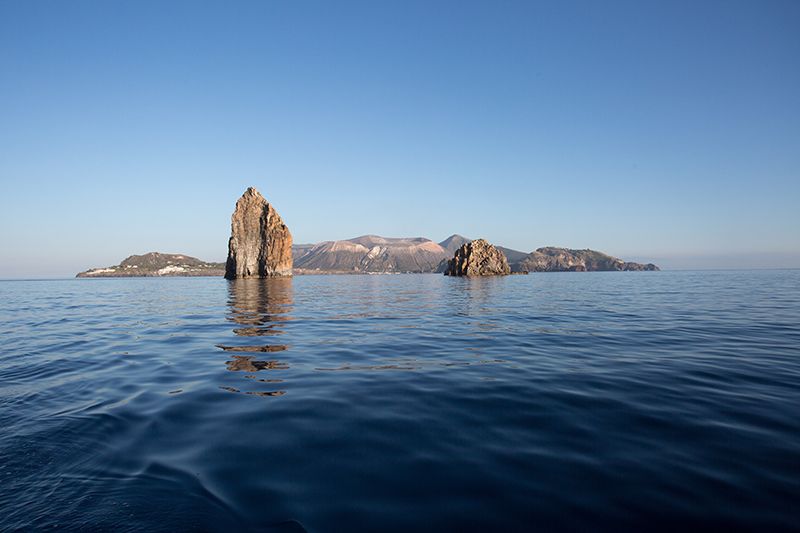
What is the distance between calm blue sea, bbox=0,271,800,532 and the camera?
441cm

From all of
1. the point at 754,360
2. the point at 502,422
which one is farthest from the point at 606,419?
the point at 754,360

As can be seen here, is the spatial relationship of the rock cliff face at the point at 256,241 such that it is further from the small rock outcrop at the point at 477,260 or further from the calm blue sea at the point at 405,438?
the calm blue sea at the point at 405,438

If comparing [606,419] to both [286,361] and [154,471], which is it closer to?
[154,471]

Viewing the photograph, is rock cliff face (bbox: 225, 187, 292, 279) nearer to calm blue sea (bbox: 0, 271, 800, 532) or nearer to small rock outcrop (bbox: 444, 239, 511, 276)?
small rock outcrop (bbox: 444, 239, 511, 276)

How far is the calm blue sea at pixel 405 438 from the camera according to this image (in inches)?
174

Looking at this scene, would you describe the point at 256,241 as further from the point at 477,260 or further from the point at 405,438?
the point at 405,438

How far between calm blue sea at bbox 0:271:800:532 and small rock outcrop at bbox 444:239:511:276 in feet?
499

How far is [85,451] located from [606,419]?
907 cm

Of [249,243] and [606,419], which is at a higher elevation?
[249,243]

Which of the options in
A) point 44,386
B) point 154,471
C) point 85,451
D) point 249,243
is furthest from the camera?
point 249,243

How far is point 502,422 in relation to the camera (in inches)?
287

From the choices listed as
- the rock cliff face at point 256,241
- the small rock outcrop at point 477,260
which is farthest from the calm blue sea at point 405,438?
the small rock outcrop at point 477,260

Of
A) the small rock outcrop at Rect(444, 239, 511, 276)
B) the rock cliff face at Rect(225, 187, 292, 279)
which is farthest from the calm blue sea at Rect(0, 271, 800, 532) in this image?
the small rock outcrop at Rect(444, 239, 511, 276)

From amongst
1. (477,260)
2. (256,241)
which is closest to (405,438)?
(256,241)
